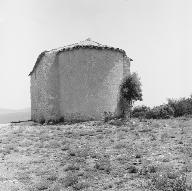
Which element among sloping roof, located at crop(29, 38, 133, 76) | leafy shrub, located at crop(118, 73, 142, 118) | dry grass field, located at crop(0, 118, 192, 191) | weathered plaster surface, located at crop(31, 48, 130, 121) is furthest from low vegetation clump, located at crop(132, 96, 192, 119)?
sloping roof, located at crop(29, 38, 133, 76)

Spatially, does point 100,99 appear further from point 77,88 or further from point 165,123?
point 165,123

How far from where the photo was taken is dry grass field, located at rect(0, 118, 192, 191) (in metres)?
11.9

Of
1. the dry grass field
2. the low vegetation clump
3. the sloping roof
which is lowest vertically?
the dry grass field

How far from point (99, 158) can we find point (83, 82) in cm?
1249

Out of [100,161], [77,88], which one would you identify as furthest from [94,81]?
[100,161]

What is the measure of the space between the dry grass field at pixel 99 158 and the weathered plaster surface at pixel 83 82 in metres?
3.27

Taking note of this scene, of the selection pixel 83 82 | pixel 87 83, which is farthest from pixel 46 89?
pixel 87 83

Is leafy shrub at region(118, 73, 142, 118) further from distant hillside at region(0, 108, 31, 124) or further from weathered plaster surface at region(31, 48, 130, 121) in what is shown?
distant hillside at region(0, 108, 31, 124)

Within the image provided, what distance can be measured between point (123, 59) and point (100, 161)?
54.9 feet

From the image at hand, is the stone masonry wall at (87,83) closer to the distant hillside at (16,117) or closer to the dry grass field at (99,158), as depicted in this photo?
the dry grass field at (99,158)

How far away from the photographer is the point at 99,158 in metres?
15.5

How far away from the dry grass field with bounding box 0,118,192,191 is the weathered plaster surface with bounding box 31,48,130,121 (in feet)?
10.7

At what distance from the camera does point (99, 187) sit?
11.6m

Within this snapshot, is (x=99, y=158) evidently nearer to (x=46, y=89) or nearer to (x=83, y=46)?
(x=83, y=46)
